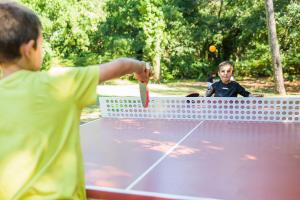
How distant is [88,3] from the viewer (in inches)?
373

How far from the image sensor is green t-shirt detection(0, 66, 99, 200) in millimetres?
1136

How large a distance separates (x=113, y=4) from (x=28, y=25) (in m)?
17.2

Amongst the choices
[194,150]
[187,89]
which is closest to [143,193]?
[194,150]

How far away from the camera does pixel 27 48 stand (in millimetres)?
1157

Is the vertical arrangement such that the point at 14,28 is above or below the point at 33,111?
above

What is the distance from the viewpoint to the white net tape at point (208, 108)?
4.45 metres

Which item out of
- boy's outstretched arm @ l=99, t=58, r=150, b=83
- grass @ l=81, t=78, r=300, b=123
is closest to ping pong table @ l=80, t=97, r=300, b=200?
boy's outstretched arm @ l=99, t=58, r=150, b=83

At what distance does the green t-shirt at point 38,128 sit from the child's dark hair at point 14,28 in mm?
80

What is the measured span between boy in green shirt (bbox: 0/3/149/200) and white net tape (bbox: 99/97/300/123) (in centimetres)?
353

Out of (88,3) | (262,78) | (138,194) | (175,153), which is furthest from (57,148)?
(262,78)

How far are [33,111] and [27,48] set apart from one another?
0.64 ft

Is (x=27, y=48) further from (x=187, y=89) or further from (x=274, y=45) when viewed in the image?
(x=187, y=89)

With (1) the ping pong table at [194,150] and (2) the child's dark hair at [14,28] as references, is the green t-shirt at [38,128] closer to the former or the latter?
(2) the child's dark hair at [14,28]

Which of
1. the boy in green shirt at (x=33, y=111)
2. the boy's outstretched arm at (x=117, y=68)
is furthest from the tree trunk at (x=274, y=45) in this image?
the boy in green shirt at (x=33, y=111)
